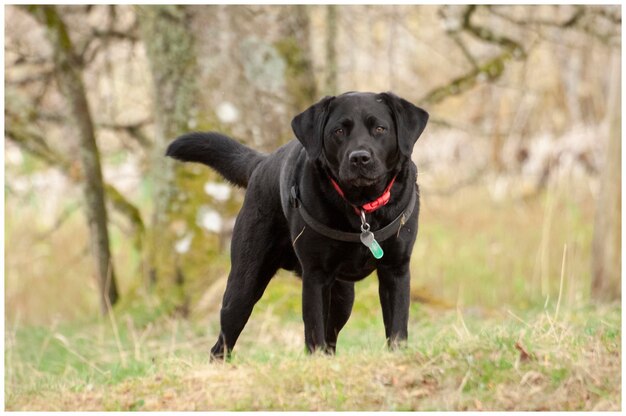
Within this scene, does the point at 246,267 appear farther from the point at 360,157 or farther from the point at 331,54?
the point at 331,54

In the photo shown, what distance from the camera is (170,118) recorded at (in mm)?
7762

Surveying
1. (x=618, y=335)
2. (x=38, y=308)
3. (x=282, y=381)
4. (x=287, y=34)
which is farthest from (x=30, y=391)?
(x=38, y=308)

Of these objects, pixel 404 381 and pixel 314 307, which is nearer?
pixel 404 381

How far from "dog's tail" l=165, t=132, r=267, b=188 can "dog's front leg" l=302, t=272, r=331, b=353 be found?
38.6 inches

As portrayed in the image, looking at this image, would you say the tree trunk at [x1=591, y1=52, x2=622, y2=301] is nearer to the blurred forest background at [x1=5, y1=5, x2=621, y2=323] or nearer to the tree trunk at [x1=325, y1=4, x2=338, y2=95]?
the blurred forest background at [x1=5, y1=5, x2=621, y2=323]

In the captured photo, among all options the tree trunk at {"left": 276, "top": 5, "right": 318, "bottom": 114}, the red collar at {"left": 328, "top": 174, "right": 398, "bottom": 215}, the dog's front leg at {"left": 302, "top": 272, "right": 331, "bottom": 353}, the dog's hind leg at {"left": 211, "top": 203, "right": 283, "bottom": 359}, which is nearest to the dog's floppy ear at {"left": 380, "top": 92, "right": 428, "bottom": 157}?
the red collar at {"left": 328, "top": 174, "right": 398, "bottom": 215}

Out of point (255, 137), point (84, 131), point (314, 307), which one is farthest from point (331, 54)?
point (314, 307)

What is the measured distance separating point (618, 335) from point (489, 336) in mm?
645

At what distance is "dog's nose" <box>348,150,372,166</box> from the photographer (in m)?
3.96

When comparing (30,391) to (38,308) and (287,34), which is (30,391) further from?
(38,308)

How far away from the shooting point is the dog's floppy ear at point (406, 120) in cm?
416

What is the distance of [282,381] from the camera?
148 inches

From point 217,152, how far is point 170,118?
279cm

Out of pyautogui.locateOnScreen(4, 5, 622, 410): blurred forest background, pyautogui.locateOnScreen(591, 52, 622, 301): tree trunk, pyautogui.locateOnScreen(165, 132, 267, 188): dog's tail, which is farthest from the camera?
pyautogui.locateOnScreen(591, 52, 622, 301): tree trunk
